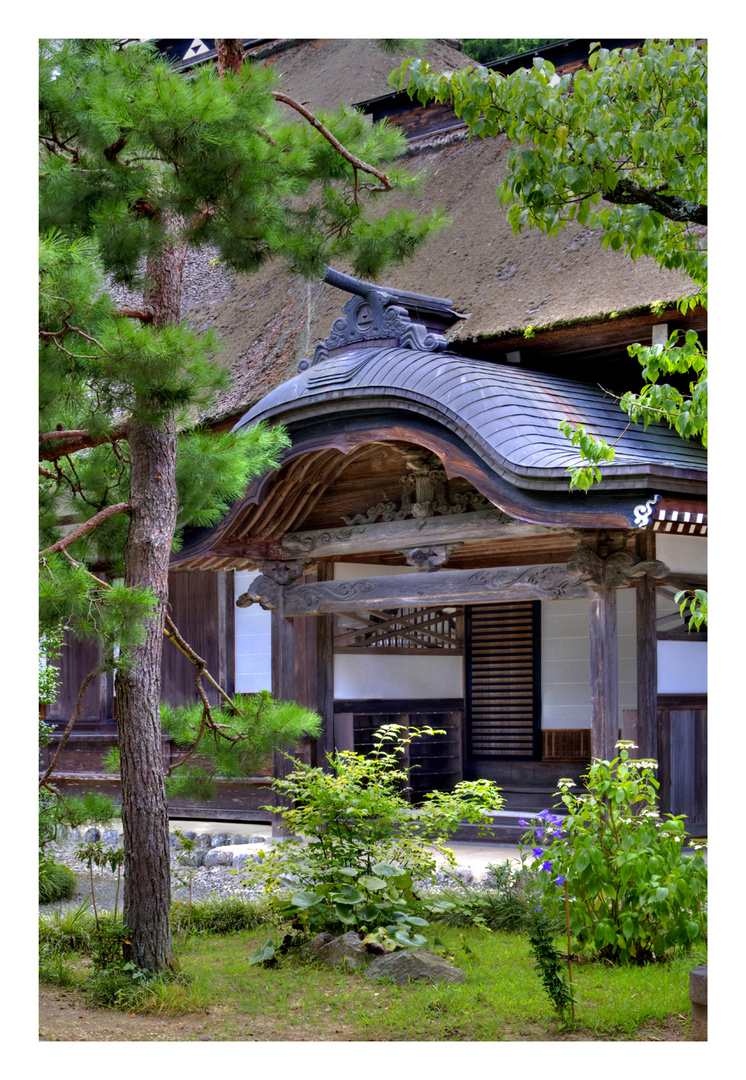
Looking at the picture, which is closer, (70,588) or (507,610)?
(70,588)

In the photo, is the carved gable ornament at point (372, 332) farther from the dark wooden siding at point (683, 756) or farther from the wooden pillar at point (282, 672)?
the dark wooden siding at point (683, 756)

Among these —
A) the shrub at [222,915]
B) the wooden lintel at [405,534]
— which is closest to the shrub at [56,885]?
the shrub at [222,915]

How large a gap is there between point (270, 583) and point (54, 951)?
3.89 metres

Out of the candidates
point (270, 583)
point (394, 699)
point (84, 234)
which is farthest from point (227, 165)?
point (394, 699)

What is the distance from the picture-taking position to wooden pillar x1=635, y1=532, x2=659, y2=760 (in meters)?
7.64

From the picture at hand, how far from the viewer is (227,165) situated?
457 cm

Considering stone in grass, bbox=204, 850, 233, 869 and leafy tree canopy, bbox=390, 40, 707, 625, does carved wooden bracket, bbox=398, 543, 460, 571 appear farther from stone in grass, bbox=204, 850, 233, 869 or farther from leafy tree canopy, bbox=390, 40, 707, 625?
leafy tree canopy, bbox=390, 40, 707, 625

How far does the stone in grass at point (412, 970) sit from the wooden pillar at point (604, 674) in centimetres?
243

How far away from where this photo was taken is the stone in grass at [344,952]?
204 inches

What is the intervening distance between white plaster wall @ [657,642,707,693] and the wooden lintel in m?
1.26

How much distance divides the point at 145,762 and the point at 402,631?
5131 mm

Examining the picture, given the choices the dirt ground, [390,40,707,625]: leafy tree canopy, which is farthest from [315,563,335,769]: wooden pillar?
[390,40,707,625]: leafy tree canopy

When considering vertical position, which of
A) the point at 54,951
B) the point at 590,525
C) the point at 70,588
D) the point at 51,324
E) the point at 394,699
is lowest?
the point at 54,951

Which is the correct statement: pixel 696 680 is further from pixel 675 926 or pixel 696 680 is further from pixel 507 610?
pixel 675 926
